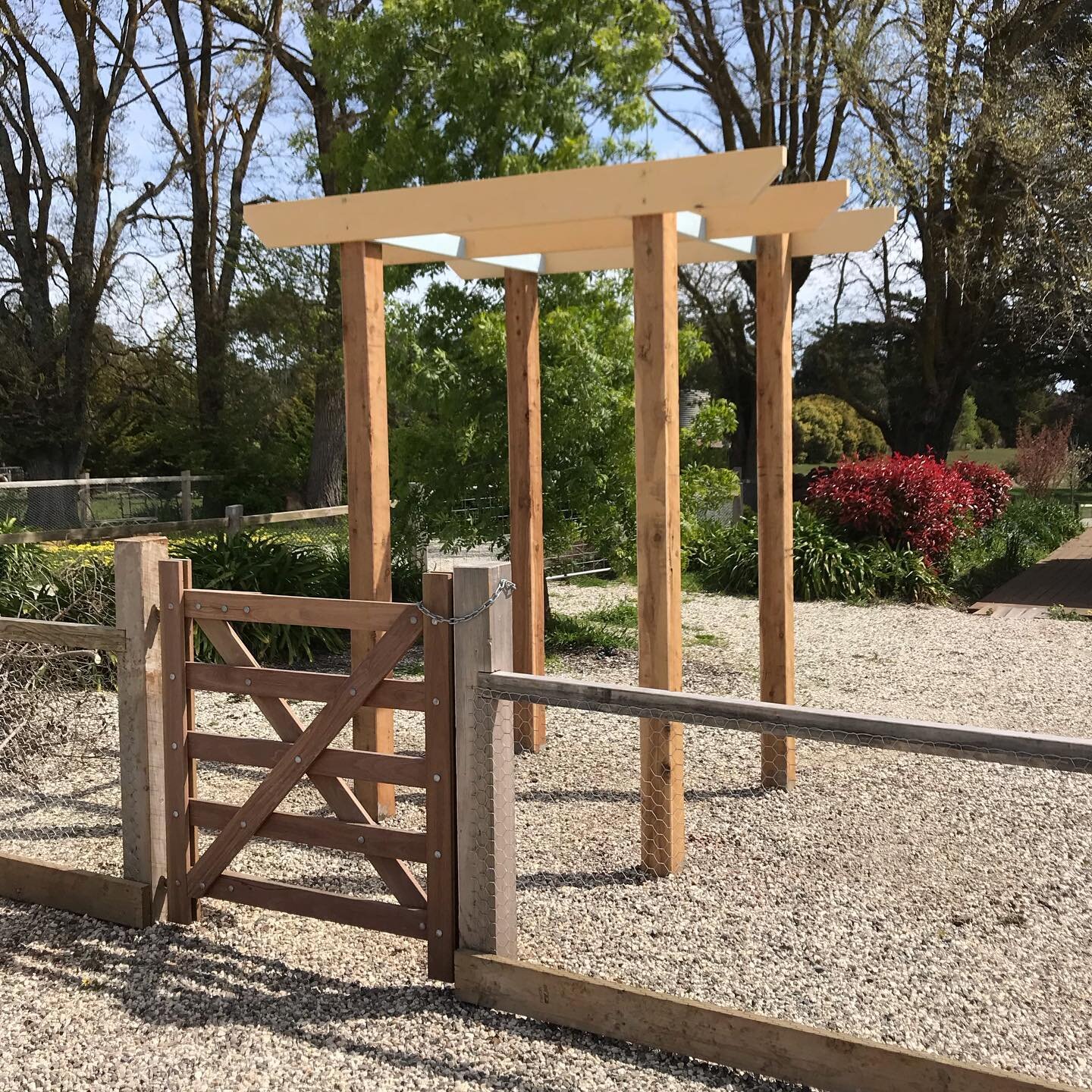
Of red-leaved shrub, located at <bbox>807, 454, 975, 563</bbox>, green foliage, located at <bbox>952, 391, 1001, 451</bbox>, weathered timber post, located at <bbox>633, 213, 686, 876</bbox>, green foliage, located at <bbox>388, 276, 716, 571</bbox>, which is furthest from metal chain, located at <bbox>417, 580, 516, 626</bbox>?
green foliage, located at <bbox>952, 391, 1001, 451</bbox>

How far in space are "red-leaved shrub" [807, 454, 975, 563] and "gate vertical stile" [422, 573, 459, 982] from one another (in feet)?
33.9

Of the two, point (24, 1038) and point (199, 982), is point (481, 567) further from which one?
point (24, 1038)

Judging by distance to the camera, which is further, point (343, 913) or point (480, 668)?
point (343, 913)

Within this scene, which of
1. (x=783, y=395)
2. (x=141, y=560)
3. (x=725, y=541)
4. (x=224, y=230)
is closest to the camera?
(x=141, y=560)

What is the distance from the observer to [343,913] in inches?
139

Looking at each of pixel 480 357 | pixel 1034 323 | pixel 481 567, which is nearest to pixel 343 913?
pixel 481 567

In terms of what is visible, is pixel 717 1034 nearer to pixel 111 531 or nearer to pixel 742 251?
pixel 742 251

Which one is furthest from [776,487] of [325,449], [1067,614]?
[325,449]

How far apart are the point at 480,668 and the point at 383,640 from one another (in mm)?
341

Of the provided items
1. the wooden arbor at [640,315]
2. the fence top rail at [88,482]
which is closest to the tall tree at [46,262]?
the fence top rail at [88,482]

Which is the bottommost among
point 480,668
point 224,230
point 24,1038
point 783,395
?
point 24,1038

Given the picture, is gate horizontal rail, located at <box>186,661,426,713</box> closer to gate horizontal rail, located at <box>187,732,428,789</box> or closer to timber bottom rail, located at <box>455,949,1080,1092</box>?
gate horizontal rail, located at <box>187,732,428,789</box>

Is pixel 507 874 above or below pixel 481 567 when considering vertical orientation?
below

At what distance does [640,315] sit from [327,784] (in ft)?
6.77
